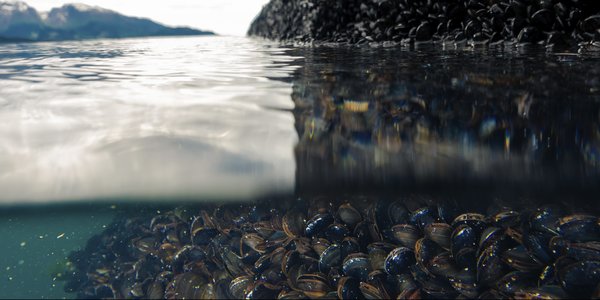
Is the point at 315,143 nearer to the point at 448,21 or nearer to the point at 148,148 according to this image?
the point at 148,148

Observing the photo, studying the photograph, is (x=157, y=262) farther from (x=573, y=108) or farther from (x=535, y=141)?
(x=573, y=108)

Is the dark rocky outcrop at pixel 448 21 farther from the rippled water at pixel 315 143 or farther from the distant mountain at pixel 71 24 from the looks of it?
the distant mountain at pixel 71 24

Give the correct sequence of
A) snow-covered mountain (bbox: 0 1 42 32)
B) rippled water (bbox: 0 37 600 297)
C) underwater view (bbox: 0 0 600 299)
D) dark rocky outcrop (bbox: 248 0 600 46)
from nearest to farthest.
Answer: underwater view (bbox: 0 0 600 299), rippled water (bbox: 0 37 600 297), dark rocky outcrop (bbox: 248 0 600 46), snow-covered mountain (bbox: 0 1 42 32)

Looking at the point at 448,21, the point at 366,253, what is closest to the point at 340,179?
the point at 366,253

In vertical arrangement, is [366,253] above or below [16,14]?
below

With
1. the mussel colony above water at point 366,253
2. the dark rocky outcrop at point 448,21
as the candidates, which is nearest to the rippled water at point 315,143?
the mussel colony above water at point 366,253

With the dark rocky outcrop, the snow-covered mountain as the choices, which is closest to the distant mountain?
the snow-covered mountain

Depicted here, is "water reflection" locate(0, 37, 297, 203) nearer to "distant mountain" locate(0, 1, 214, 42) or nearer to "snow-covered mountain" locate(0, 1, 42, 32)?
"distant mountain" locate(0, 1, 214, 42)
